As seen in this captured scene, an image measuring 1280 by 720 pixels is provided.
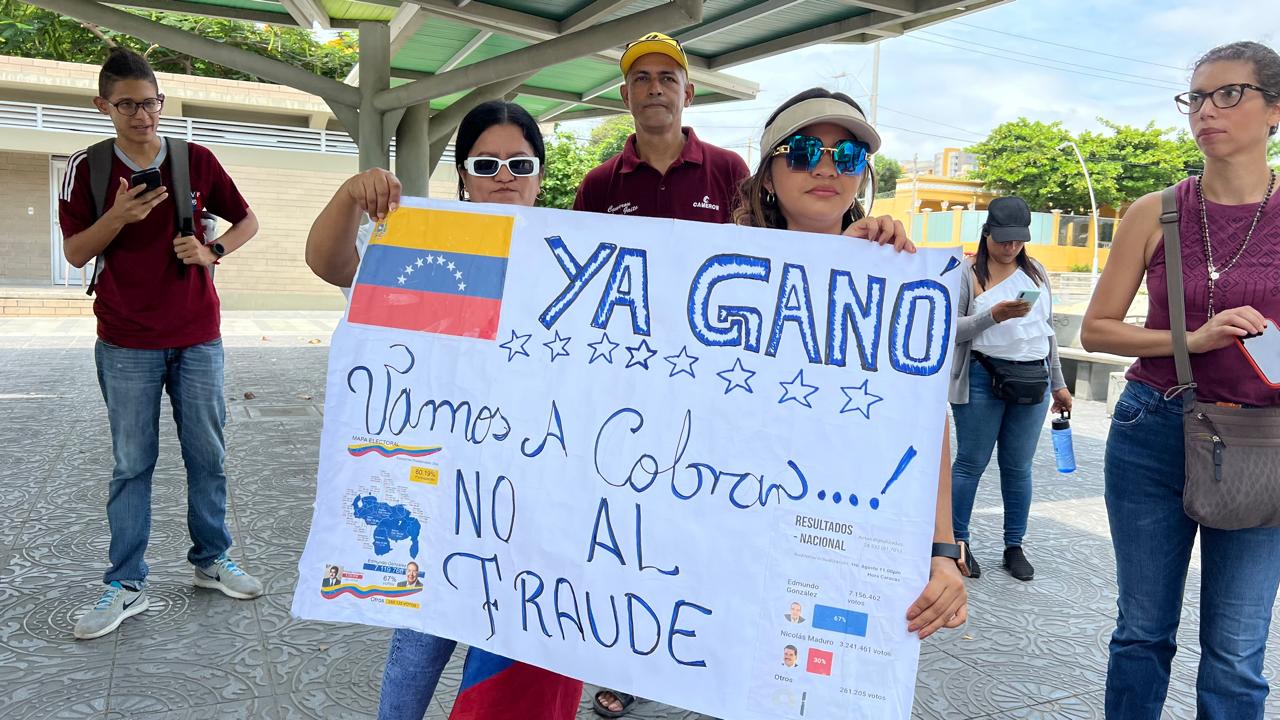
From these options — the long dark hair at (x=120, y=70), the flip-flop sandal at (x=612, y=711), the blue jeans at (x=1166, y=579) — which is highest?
the long dark hair at (x=120, y=70)

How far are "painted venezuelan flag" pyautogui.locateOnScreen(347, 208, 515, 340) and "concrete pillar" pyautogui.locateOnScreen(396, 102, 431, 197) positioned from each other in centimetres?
692

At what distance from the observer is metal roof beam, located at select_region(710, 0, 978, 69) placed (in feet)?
19.4

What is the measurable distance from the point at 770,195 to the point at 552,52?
481 centimetres

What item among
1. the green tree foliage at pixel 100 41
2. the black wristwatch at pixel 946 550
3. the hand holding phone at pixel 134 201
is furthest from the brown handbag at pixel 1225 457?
the green tree foliage at pixel 100 41

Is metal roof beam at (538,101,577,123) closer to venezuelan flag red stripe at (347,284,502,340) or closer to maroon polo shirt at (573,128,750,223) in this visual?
maroon polo shirt at (573,128,750,223)

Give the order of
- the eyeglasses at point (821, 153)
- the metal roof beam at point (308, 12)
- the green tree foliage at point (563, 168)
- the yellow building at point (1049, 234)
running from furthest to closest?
the yellow building at point (1049, 234) < the green tree foliage at point (563, 168) < the metal roof beam at point (308, 12) < the eyeglasses at point (821, 153)

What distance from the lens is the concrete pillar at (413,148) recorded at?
8.60m

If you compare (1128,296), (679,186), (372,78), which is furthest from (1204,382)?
(372,78)

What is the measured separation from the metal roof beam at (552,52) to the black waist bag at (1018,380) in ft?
8.41

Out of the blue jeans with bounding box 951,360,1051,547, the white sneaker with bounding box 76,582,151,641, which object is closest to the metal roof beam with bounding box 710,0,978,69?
the blue jeans with bounding box 951,360,1051,547

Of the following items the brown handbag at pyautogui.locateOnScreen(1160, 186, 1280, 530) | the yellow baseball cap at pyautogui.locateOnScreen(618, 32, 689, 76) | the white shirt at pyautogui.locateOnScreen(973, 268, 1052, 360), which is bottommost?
the brown handbag at pyautogui.locateOnScreen(1160, 186, 1280, 530)

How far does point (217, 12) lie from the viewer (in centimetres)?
747

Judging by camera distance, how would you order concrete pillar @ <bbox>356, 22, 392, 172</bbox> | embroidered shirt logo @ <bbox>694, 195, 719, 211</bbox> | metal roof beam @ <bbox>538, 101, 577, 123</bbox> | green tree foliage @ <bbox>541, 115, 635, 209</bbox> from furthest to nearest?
1. green tree foliage @ <bbox>541, 115, 635, 209</bbox>
2. metal roof beam @ <bbox>538, 101, 577, 123</bbox>
3. concrete pillar @ <bbox>356, 22, 392, 172</bbox>
4. embroidered shirt logo @ <bbox>694, 195, 719, 211</bbox>

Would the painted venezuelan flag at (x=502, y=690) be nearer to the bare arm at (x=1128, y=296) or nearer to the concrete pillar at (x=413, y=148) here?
the bare arm at (x=1128, y=296)
